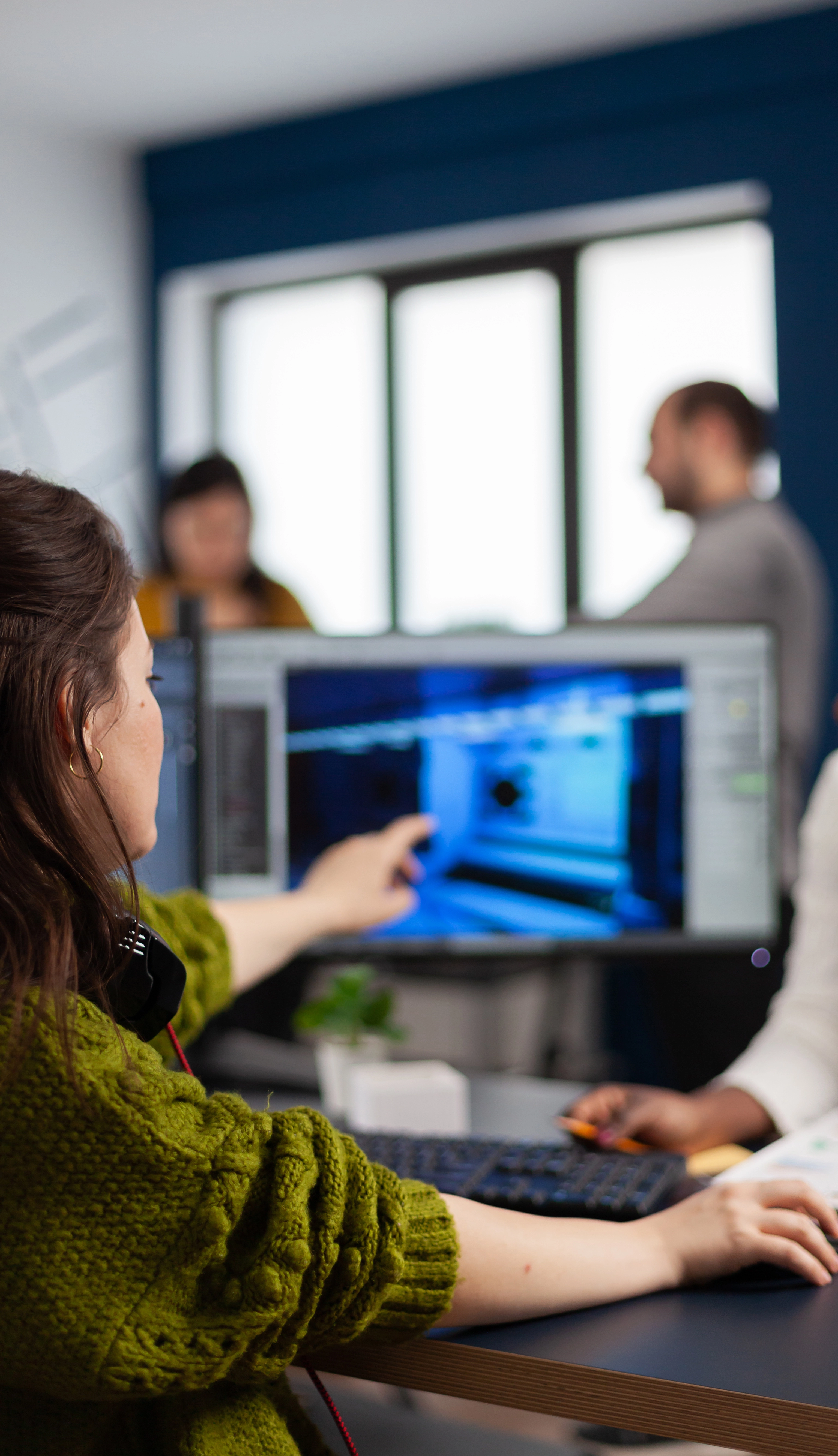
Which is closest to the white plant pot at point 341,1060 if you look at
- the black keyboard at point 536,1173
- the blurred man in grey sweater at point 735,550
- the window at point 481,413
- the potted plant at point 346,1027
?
the potted plant at point 346,1027

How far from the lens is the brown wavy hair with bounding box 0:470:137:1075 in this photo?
64 cm

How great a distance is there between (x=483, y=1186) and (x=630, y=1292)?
145 millimetres

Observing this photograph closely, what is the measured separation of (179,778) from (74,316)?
3.24 m

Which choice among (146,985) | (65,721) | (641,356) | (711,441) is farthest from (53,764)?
(641,356)

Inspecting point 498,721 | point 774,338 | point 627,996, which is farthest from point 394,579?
point 498,721

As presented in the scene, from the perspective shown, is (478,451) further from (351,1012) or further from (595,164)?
(351,1012)

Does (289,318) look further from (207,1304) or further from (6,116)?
(207,1304)

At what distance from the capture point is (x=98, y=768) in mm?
717

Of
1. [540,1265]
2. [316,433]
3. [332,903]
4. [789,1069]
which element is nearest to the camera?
[540,1265]

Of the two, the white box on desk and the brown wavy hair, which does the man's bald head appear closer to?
the white box on desk

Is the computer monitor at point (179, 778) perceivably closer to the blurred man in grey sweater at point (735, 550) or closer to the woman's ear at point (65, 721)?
the woman's ear at point (65, 721)

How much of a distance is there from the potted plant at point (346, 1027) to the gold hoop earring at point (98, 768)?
0.55 m

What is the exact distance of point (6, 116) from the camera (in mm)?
3945

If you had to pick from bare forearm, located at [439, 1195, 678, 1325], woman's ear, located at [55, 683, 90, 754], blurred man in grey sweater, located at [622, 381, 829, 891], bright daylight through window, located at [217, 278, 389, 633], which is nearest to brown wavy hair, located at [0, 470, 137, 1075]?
woman's ear, located at [55, 683, 90, 754]
